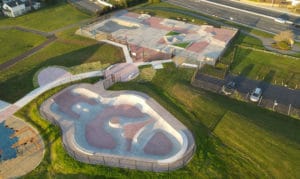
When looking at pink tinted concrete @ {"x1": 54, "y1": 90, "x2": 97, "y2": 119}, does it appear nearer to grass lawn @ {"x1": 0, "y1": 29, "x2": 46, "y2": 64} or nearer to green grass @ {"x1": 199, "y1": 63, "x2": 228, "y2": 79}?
grass lawn @ {"x1": 0, "y1": 29, "x2": 46, "y2": 64}

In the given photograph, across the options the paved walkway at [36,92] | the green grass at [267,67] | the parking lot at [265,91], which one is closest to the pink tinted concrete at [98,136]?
the paved walkway at [36,92]

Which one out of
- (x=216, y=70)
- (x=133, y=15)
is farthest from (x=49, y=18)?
(x=216, y=70)

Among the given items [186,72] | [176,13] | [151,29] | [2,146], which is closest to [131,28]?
[151,29]

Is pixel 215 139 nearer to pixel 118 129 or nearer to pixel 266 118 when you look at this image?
pixel 266 118

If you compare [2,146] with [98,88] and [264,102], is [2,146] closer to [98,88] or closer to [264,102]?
[98,88]

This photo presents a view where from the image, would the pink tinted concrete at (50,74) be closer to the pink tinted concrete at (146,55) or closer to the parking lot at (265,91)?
the pink tinted concrete at (146,55)

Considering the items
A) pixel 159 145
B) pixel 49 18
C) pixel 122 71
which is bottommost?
pixel 159 145
